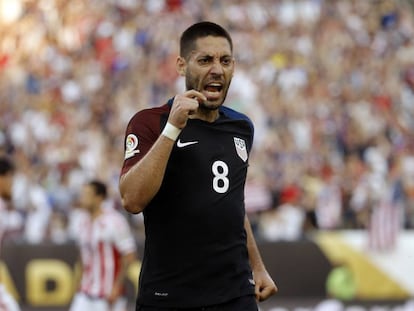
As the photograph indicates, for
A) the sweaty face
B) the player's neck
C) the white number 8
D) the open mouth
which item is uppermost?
the sweaty face

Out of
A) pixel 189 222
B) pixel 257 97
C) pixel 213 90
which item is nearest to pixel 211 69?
pixel 213 90

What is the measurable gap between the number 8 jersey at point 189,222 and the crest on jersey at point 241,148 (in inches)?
5.1

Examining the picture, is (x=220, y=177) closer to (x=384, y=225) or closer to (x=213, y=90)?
(x=213, y=90)

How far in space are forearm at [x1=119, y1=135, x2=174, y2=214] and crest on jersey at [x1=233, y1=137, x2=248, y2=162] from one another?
0.61m

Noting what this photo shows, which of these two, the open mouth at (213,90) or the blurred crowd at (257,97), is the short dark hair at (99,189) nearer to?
the blurred crowd at (257,97)

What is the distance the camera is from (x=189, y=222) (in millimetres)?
5504

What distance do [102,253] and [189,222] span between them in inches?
243

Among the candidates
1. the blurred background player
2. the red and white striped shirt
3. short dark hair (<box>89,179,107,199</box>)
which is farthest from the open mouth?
the red and white striped shirt

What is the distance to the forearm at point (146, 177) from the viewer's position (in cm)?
520

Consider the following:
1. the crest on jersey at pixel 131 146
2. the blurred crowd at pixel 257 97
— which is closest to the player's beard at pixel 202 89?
the crest on jersey at pixel 131 146

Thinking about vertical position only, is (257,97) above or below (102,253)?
above

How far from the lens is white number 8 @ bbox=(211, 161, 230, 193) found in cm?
556

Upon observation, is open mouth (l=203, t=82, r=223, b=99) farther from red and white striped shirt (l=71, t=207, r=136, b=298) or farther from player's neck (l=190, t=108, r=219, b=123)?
red and white striped shirt (l=71, t=207, r=136, b=298)

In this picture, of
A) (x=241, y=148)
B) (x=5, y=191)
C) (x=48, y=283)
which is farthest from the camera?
(x=48, y=283)
